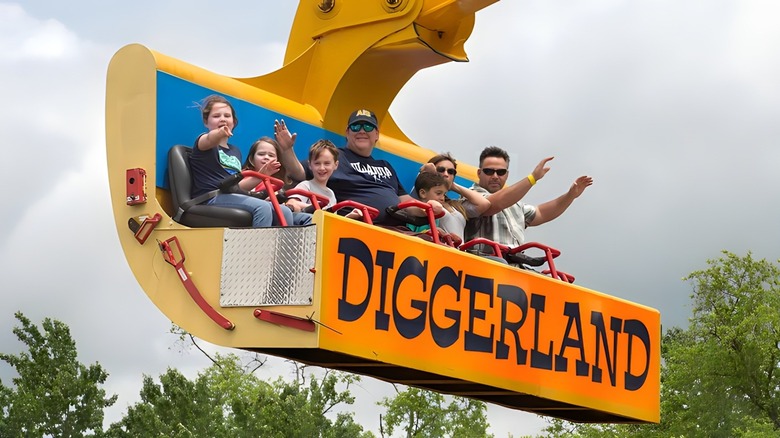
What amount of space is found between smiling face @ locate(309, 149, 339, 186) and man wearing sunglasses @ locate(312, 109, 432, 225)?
543mm

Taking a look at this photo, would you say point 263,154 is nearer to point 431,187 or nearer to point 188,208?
point 188,208

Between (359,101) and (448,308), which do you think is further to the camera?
(359,101)

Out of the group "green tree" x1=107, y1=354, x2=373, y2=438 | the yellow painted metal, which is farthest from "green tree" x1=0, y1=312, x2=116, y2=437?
the yellow painted metal

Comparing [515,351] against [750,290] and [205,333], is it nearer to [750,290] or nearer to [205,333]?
[205,333]

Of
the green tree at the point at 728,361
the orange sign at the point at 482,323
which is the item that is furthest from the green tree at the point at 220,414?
the orange sign at the point at 482,323

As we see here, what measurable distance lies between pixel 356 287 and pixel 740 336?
64.4ft

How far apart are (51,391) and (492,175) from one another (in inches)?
528

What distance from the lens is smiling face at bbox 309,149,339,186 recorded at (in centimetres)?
1130

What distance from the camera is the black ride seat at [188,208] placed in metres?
10.7

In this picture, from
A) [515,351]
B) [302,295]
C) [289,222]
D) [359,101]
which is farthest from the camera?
[359,101]

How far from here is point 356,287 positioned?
33.3 feet

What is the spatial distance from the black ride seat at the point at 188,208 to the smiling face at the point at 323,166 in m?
0.88

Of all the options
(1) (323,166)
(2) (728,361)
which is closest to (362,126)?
(1) (323,166)

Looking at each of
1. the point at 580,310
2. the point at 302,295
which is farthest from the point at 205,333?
the point at 580,310
